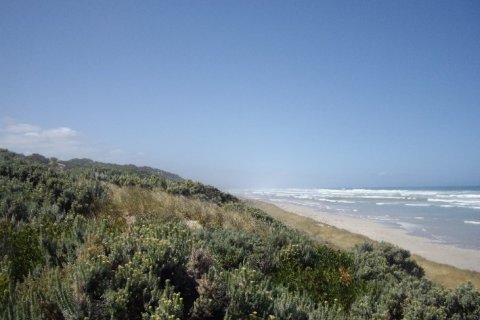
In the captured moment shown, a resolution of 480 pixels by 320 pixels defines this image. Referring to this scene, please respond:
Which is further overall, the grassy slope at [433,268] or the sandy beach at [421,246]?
the sandy beach at [421,246]

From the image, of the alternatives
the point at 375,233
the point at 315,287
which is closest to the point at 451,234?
the point at 375,233

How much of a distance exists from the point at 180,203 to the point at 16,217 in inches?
201

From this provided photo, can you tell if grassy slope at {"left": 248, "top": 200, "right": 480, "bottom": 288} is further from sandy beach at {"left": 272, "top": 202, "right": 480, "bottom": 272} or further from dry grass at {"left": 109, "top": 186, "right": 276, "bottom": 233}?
dry grass at {"left": 109, "top": 186, "right": 276, "bottom": 233}

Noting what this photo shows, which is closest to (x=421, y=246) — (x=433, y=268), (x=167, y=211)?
(x=433, y=268)

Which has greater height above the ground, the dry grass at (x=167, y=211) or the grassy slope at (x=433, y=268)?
the dry grass at (x=167, y=211)

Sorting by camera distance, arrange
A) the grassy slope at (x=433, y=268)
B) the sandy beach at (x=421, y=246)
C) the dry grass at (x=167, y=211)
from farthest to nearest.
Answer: the sandy beach at (x=421, y=246), the grassy slope at (x=433, y=268), the dry grass at (x=167, y=211)

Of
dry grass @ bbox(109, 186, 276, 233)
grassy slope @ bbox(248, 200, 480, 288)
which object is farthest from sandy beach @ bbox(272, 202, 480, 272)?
dry grass @ bbox(109, 186, 276, 233)

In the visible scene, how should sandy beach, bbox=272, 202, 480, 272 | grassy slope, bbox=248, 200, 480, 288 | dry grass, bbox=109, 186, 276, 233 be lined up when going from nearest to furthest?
dry grass, bbox=109, 186, 276, 233 → grassy slope, bbox=248, 200, 480, 288 → sandy beach, bbox=272, 202, 480, 272

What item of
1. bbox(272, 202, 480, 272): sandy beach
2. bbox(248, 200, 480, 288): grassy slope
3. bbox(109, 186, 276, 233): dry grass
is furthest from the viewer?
bbox(272, 202, 480, 272): sandy beach

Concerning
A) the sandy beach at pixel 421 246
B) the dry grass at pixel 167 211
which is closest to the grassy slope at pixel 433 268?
the sandy beach at pixel 421 246

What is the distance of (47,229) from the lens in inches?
243

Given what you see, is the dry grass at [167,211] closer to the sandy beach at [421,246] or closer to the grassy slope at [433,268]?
the grassy slope at [433,268]

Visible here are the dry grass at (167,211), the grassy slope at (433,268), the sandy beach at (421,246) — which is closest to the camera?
the dry grass at (167,211)

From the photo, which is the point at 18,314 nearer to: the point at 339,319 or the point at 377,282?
the point at 339,319
